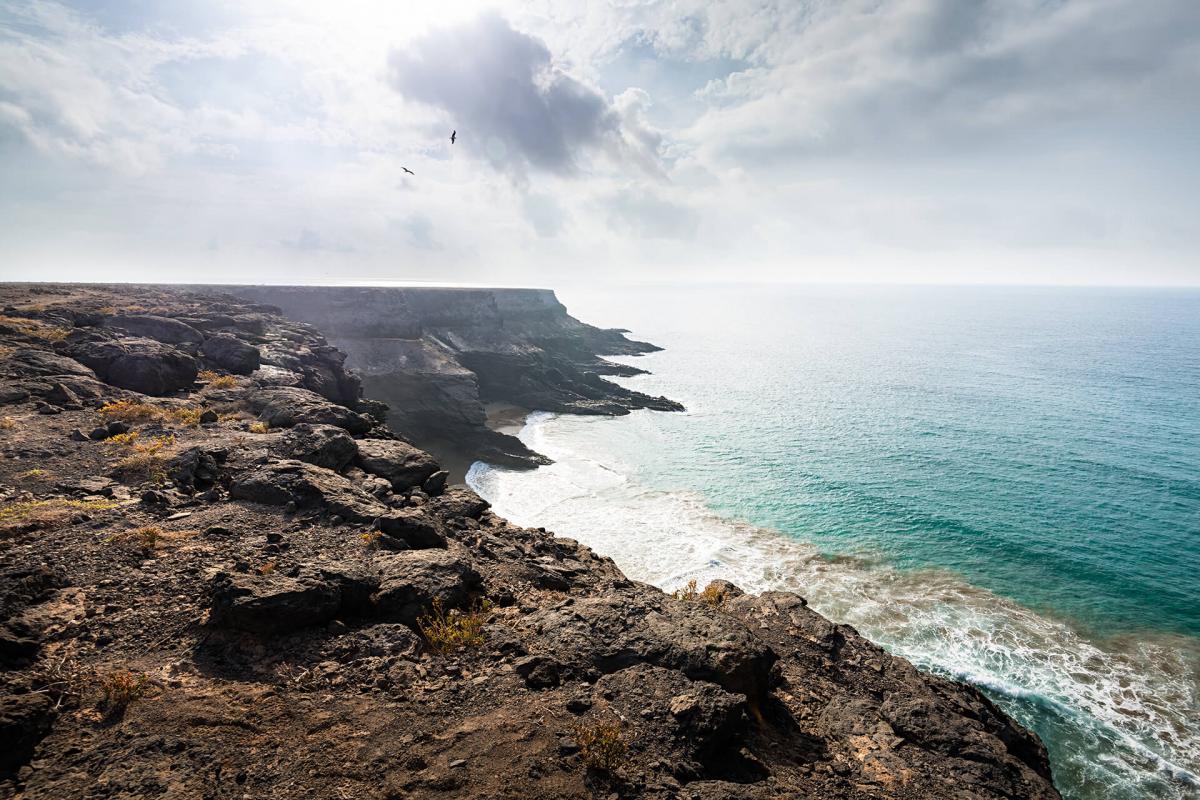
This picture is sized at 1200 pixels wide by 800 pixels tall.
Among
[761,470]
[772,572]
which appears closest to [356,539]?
[772,572]

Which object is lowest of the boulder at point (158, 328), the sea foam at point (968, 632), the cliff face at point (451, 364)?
the sea foam at point (968, 632)

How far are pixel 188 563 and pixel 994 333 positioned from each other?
184553 mm

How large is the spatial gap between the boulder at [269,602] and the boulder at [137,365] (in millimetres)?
16829

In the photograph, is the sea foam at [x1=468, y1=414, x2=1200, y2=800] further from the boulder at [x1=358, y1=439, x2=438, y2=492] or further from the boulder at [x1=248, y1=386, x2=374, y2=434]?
the boulder at [x1=248, y1=386, x2=374, y2=434]

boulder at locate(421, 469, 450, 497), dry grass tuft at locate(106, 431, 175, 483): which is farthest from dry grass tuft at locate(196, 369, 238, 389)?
boulder at locate(421, 469, 450, 497)

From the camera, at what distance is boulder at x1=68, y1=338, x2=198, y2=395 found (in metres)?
20.6

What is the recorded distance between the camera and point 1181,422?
2018 inches

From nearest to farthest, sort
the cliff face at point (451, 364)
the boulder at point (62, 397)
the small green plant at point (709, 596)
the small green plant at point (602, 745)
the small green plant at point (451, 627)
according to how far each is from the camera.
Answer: the small green plant at point (602, 745) < the small green plant at point (451, 627) < the small green plant at point (709, 596) < the boulder at point (62, 397) < the cliff face at point (451, 364)

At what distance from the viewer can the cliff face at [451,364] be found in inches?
1850

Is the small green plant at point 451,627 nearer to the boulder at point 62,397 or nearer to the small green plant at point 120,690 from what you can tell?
the small green plant at point 120,690

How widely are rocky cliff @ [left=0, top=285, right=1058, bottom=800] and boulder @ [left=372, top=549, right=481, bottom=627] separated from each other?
0.05m

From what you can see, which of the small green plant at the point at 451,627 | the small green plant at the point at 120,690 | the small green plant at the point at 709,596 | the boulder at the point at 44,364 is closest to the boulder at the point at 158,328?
the boulder at the point at 44,364

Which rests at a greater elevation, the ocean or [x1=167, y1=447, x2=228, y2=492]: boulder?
[x1=167, y1=447, x2=228, y2=492]: boulder

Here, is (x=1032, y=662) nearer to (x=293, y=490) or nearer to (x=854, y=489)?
(x=854, y=489)
